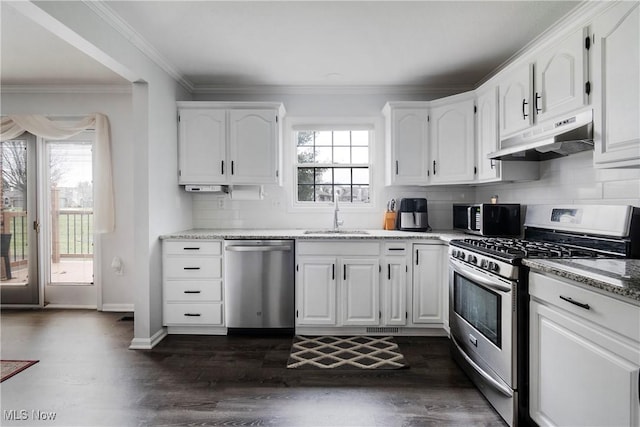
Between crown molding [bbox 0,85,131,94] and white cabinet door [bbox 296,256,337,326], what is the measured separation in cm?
295

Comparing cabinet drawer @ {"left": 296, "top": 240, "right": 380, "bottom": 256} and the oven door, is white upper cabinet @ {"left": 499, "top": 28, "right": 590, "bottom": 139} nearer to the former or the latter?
the oven door

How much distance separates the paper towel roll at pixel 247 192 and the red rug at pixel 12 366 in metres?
2.21

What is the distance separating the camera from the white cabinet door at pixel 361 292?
3.07 m

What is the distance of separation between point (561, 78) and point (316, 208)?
249cm

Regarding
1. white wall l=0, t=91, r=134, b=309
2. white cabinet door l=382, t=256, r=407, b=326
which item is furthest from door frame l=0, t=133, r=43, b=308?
white cabinet door l=382, t=256, r=407, b=326

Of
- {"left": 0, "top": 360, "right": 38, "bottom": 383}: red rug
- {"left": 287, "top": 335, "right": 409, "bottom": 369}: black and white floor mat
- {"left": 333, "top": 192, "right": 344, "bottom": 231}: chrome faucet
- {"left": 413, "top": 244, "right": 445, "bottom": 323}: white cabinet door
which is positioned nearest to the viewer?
{"left": 0, "top": 360, "right": 38, "bottom": 383}: red rug

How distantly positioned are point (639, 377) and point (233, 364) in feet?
7.72

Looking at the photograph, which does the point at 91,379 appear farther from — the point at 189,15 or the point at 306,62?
the point at 306,62

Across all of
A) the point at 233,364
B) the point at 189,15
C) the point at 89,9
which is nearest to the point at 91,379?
the point at 233,364

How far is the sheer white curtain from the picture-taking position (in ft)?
12.3

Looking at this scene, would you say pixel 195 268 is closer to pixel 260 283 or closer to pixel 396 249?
pixel 260 283

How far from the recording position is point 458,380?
2316mm

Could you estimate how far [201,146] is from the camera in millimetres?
3449

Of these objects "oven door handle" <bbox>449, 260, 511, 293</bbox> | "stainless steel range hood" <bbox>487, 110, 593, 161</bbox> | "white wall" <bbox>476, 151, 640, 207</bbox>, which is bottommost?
"oven door handle" <bbox>449, 260, 511, 293</bbox>
